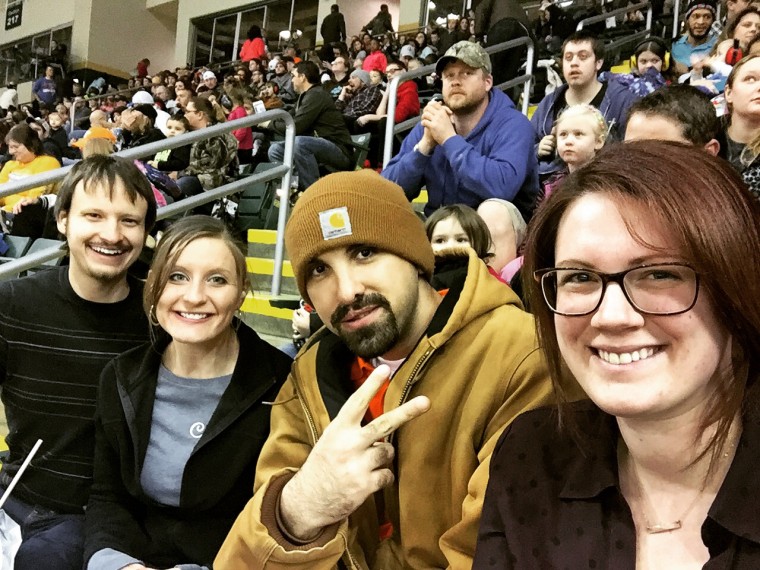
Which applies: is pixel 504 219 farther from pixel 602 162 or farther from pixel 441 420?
pixel 602 162

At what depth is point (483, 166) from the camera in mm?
2404

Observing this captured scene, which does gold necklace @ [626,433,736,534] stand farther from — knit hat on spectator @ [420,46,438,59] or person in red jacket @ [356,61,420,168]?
knit hat on spectator @ [420,46,438,59]

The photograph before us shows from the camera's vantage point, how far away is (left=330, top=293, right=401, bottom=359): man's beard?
4.04 feet

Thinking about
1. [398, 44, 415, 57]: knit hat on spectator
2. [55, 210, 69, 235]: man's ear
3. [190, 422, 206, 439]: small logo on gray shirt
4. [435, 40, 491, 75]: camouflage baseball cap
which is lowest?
[190, 422, 206, 439]: small logo on gray shirt

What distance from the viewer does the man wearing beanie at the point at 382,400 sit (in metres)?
1.08

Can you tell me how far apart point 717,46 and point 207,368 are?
3.82 metres

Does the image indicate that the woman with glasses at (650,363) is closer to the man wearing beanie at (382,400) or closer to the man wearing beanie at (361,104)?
the man wearing beanie at (382,400)

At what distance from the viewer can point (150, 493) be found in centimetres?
146

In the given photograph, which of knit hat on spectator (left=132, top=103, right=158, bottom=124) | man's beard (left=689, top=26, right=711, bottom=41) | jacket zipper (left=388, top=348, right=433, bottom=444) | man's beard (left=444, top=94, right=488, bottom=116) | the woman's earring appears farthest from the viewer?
knit hat on spectator (left=132, top=103, right=158, bottom=124)

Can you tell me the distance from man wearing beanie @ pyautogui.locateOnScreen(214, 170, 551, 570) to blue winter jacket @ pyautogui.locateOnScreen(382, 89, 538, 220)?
1097 mm

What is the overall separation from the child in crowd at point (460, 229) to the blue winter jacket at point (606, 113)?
109cm

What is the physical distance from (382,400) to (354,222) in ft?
1.17

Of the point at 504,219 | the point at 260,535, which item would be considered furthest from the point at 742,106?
the point at 260,535

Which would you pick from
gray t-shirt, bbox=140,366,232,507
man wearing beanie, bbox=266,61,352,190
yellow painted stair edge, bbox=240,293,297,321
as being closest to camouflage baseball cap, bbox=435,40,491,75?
yellow painted stair edge, bbox=240,293,297,321
